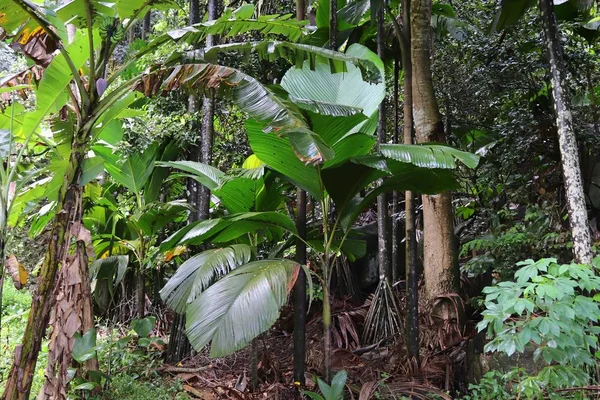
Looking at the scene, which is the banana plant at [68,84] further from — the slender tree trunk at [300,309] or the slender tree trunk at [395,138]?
the slender tree trunk at [395,138]

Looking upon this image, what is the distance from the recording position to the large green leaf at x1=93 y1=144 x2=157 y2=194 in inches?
249

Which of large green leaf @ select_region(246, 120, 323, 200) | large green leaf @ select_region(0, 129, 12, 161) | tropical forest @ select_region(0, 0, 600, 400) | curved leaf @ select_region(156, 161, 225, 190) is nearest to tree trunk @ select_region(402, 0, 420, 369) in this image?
tropical forest @ select_region(0, 0, 600, 400)

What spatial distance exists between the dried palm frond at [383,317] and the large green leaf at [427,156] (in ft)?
7.82

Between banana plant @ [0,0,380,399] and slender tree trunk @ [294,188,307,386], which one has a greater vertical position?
banana plant @ [0,0,380,399]

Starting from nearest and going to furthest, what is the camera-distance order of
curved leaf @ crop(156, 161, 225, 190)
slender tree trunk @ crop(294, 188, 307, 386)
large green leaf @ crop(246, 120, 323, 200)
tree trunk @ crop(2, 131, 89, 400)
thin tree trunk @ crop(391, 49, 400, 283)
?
tree trunk @ crop(2, 131, 89, 400)
large green leaf @ crop(246, 120, 323, 200)
slender tree trunk @ crop(294, 188, 307, 386)
curved leaf @ crop(156, 161, 225, 190)
thin tree trunk @ crop(391, 49, 400, 283)

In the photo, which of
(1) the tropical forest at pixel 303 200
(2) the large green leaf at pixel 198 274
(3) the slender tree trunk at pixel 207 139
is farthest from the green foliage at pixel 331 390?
(3) the slender tree trunk at pixel 207 139

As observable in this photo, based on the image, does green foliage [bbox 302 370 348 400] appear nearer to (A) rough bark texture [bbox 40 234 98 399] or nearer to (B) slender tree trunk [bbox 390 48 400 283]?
(A) rough bark texture [bbox 40 234 98 399]

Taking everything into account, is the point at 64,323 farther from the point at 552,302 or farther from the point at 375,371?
the point at 552,302

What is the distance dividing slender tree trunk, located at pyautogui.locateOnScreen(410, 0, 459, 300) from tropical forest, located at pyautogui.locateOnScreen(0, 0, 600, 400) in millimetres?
21

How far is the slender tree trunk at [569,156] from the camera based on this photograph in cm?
412

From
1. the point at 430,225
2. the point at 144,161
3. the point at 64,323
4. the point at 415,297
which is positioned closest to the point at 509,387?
the point at 415,297

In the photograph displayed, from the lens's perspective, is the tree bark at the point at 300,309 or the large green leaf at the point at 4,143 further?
the tree bark at the point at 300,309

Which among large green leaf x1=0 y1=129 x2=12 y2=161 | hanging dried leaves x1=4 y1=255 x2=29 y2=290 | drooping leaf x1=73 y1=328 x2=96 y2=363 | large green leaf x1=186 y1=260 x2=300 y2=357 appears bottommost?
drooping leaf x1=73 y1=328 x2=96 y2=363

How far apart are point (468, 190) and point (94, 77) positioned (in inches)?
226
